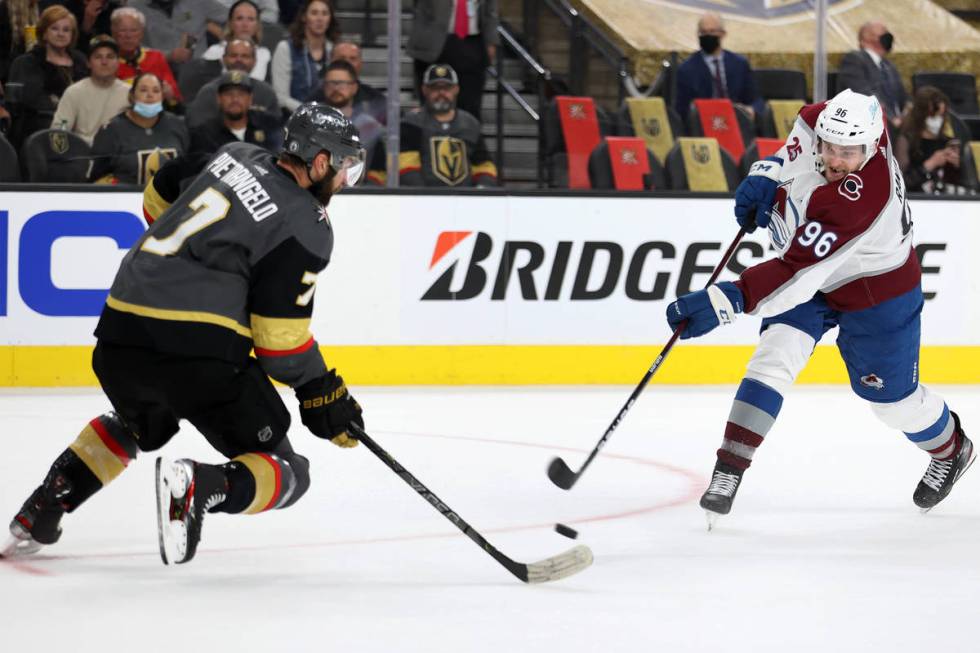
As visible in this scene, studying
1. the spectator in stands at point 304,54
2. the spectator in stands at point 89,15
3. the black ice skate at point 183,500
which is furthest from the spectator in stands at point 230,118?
the black ice skate at point 183,500

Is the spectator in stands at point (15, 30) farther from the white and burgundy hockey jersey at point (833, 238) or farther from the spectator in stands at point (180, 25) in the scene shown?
the white and burgundy hockey jersey at point (833, 238)

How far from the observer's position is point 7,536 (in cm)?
357

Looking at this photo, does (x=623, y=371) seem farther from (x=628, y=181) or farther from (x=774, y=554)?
(x=774, y=554)

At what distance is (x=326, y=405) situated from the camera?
3.08 meters

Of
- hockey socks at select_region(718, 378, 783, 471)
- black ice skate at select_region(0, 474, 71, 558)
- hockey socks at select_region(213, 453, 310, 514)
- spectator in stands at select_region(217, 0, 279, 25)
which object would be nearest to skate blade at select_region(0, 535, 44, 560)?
black ice skate at select_region(0, 474, 71, 558)

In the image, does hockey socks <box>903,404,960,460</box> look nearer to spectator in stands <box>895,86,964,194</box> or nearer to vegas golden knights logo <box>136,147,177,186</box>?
vegas golden knights logo <box>136,147,177,186</box>

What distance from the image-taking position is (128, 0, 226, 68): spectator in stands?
726 cm

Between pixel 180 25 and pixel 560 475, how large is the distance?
13.6 feet

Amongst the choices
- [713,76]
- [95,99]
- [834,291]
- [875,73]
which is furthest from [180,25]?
[834,291]

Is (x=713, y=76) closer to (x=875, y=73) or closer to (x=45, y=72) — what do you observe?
(x=875, y=73)

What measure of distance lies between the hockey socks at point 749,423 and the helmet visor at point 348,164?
130 cm

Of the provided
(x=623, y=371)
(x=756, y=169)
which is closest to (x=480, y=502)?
(x=756, y=169)

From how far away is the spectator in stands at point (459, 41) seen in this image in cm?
763

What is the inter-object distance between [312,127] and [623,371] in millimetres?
3989
